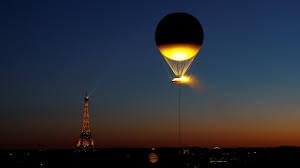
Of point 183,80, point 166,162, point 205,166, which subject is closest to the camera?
point 183,80

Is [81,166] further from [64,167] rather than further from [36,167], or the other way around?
[36,167]

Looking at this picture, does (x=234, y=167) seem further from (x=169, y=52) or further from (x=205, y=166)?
(x=169, y=52)

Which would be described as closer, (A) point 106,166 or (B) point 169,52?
(B) point 169,52

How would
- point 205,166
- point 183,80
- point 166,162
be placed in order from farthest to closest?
point 205,166, point 166,162, point 183,80

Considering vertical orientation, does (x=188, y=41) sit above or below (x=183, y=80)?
above

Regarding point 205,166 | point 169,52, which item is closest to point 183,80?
point 169,52

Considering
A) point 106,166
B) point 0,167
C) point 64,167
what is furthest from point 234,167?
point 0,167
